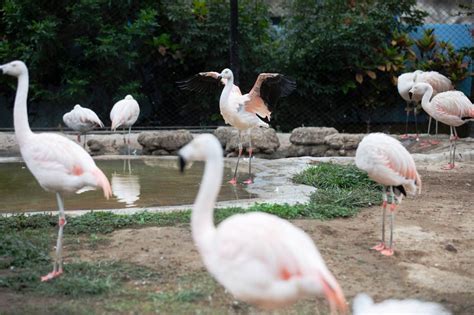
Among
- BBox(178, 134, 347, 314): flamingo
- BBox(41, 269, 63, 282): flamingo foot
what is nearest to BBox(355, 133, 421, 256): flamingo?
BBox(178, 134, 347, 314): flamingo

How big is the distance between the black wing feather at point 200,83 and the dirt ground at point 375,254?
439cm

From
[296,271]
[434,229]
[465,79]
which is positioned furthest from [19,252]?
[465,79]

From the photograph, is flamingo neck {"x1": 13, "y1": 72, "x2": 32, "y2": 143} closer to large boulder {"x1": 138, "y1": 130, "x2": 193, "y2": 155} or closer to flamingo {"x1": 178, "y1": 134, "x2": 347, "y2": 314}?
flamingo {"x1": 178, "y1": 134, "x2": 347, "y2": 314}

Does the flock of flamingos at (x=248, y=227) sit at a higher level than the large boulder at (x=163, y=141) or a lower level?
higher

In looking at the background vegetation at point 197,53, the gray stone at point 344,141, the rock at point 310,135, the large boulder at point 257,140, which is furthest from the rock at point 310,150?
the background vegetation at point 197,53

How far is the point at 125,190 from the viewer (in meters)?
7.13

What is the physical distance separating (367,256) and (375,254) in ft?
0.29

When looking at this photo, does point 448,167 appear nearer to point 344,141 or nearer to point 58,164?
point 344,141

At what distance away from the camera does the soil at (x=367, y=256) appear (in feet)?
12.7

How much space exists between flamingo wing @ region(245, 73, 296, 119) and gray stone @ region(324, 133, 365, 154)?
179cm

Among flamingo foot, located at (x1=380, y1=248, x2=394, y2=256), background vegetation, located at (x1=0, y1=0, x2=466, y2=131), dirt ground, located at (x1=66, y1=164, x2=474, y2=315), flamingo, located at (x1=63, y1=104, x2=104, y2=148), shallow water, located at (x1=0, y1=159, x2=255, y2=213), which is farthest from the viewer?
background vegetation, located at (x1=0, y1=0, x2=466, y2=131)

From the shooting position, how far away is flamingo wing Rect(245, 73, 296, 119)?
8664mm

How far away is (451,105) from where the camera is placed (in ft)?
30.3

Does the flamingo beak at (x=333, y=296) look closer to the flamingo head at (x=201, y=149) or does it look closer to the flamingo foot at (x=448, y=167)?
the flamingo head at (x=201, y=149)
